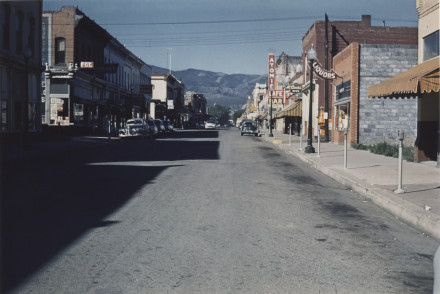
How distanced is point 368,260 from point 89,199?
567 centimetres

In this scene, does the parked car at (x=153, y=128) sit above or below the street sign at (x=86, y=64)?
below

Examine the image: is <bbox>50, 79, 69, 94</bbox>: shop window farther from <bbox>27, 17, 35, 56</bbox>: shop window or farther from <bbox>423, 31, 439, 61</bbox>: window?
<bbox>423, 31, 439, 61</bbox>: window

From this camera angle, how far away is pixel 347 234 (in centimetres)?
720

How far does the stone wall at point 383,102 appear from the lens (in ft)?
96.6

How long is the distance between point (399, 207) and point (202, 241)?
13.1 feet

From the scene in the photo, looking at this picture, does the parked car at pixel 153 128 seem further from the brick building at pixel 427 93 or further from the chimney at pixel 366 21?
the brick building at pixel 427 93

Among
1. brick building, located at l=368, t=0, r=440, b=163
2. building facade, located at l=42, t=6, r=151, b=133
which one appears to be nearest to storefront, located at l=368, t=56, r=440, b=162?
brick building, located at l=368, t=0, r=440, b=163

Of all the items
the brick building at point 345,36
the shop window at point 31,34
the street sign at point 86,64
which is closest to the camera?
the shop window at point 31,34

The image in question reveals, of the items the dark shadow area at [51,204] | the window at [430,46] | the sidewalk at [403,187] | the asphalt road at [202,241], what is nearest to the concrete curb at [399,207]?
the sidewalk at [403,187]

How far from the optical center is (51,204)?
918 cm

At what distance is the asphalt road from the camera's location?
4918 millimetres

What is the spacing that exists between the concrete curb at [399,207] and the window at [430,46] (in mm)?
6369

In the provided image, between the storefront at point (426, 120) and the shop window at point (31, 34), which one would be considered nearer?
the storefront at point (426, 120)

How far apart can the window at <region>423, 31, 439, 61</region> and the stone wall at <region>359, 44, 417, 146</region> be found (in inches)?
468
